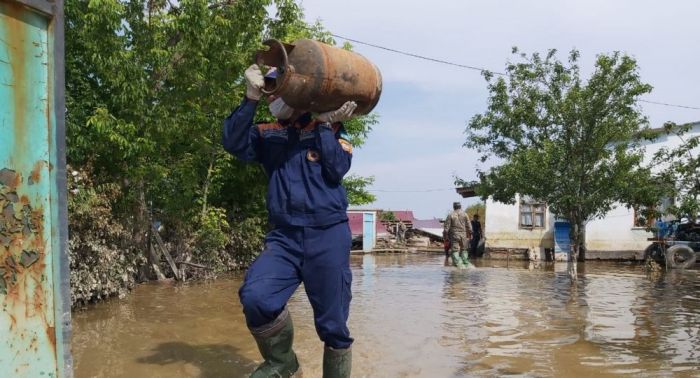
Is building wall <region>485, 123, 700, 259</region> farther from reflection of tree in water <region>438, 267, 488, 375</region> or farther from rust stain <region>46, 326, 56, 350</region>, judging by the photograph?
rust stain <region>46, 326, 56, 350</region>

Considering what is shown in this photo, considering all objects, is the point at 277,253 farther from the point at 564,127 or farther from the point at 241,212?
the point at 241,212

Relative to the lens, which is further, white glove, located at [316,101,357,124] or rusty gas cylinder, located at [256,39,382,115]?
white glove, located at [316,101,357,124]

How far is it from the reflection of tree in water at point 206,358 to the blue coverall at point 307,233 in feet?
4.25

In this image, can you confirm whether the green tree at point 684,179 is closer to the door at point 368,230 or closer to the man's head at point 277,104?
the man's head at point 277,104

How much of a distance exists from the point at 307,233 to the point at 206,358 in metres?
2.00

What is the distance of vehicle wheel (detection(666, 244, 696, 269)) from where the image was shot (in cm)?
1543

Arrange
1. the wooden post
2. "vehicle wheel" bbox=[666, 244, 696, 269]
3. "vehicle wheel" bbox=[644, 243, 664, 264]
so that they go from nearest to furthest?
the wooden post, "vehicle wheel" bbox=[666, 244, 696, 269], "vehicle wheel" bbox=[644, 243, 664, 264]

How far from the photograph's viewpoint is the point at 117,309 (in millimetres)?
6922

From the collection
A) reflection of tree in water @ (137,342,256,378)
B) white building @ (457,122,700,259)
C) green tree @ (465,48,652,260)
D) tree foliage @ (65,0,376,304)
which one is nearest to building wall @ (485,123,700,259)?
white building @ (457,122,700,259)

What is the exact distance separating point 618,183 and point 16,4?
10.0 metres

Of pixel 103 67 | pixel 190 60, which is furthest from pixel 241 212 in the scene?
pixel 103 67

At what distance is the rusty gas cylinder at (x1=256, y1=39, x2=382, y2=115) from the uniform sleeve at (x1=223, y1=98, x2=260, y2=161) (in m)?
0.14

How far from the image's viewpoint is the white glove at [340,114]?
3.26 meters

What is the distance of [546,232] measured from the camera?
2183 cm
